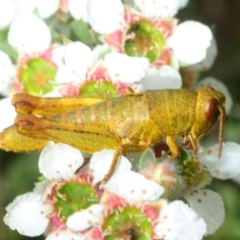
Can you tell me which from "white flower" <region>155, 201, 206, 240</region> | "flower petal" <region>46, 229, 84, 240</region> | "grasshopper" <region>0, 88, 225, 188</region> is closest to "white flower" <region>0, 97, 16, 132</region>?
"grasshopper" <region>0, 88, 225, 188</region>

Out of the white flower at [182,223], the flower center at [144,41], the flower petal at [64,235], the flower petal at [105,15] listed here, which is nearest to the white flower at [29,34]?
the flower petal at [105,15]

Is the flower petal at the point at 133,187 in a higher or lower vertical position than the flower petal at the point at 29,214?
higher

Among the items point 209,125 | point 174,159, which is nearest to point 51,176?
point 174,159

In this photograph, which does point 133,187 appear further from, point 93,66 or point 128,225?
point 93,66

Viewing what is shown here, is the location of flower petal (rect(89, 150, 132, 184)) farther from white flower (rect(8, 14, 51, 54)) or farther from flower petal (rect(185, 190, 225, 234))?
white flower (rect(8, 14, 51, 54))

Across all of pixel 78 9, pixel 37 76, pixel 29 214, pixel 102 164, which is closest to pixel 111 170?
pixel 102 164

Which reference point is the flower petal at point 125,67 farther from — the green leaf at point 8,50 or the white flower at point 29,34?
the green leaf at point 8,50
